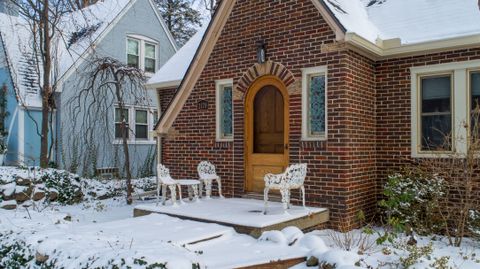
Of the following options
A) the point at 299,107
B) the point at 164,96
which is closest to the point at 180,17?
the point at 164,96

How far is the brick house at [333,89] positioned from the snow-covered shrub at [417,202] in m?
0.62

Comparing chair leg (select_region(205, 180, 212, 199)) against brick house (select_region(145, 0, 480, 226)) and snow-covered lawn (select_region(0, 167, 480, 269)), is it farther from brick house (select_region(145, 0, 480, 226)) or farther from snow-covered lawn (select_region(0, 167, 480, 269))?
snow-covered lawn (select_region(0, 167, 480, 269))

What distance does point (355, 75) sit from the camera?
295 inches

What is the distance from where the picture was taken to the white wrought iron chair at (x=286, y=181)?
677 cm

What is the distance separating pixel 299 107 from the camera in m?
7.71

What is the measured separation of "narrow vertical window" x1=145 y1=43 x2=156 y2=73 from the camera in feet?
57.2

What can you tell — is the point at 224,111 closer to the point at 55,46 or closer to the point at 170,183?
the point at 170,183

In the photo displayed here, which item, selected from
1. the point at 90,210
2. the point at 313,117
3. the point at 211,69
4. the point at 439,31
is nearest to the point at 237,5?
the point at 211,69

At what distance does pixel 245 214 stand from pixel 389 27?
479cm

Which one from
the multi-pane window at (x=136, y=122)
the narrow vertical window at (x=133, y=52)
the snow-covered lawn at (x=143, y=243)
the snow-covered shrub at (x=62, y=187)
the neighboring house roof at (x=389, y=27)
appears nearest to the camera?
the snow-covered lawn at (x=143, y=243)

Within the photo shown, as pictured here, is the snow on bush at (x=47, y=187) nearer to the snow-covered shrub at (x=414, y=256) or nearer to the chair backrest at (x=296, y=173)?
the chair backrest at (x=296, y=173)

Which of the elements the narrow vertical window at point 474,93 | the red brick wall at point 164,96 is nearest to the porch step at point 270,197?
the narrow vertical window at point 474,93

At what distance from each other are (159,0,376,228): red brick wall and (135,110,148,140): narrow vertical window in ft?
25.4

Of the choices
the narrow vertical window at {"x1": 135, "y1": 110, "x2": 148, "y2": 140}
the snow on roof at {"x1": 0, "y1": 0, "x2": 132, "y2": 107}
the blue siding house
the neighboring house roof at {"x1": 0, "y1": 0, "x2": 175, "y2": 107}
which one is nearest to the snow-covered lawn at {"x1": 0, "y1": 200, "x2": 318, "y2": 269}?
the blue siding house
